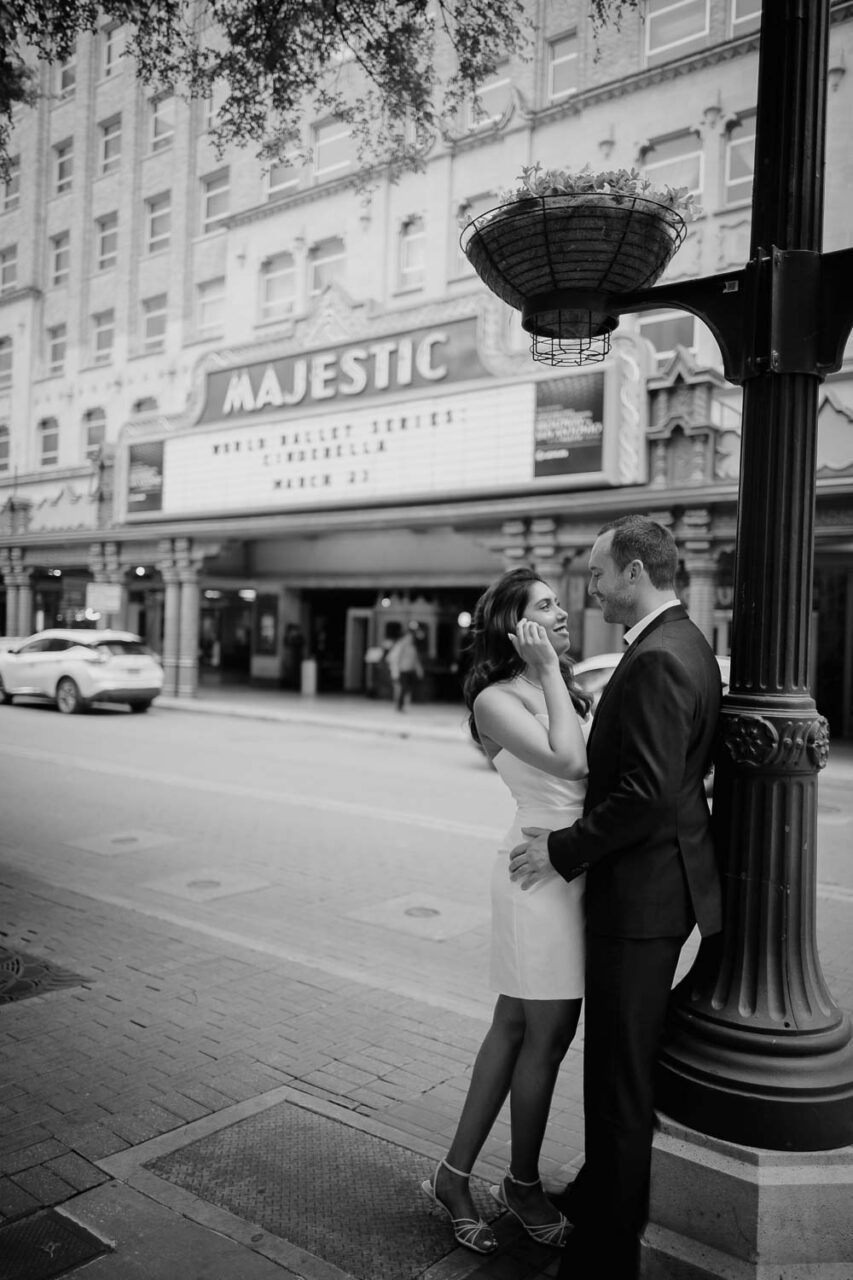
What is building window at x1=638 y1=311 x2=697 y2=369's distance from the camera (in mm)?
18844

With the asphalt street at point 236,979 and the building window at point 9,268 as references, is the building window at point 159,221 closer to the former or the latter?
the building window at point 9,268

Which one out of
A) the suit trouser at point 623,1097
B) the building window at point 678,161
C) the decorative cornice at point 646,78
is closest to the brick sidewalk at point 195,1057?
the suit trouser at point 623,1097

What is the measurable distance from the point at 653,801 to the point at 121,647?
19.6 metres

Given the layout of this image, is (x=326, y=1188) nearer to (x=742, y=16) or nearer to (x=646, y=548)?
(x=646, y=548)

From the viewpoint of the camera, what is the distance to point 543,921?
9.32ft

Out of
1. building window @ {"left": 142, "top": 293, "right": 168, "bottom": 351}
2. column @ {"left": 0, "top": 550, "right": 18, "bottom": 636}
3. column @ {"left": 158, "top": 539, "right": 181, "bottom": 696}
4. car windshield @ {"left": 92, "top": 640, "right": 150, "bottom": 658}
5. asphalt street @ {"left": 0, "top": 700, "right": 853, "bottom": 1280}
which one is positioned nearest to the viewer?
asphalt street @ {"left": 0, "top": 700, "right": 853, "bottom": 1280}

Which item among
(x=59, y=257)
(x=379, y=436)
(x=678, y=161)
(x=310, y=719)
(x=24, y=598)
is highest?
(x=59, y=257)

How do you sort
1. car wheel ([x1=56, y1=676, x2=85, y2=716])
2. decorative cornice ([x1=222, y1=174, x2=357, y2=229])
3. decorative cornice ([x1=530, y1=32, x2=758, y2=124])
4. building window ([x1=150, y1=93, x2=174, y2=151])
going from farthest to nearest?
building window ([x1=150, y1=93, x2=174, y2=151]) < decorative cornice ([x1=222, y1=174, x2=357, y2=229]) < car wheel ([x1=56, y1=676, x2=85, y2=716]) < decorative cornice ([x1=530, y1=32, x2=758, y2=124])

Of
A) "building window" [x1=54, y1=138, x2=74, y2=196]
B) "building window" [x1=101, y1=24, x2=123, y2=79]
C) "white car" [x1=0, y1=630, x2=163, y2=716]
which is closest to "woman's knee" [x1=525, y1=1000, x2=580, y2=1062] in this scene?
"white car" [x1=0, y1=630, x2=163, y2=716]

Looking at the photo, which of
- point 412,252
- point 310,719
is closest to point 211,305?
point 412,252

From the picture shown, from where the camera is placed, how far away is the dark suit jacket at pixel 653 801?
8.41ft

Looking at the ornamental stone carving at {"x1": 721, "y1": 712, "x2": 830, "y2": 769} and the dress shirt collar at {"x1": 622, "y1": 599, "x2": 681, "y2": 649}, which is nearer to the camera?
the ornamental stone carving at {"x1": 721, "y1": 712, "x2": 830, "y2": 769}

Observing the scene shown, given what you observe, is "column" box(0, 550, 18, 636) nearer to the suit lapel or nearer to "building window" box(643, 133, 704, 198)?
"building window" box(643, 133, 704, 198)

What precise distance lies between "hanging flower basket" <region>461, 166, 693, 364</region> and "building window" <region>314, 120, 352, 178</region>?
23657 mm
